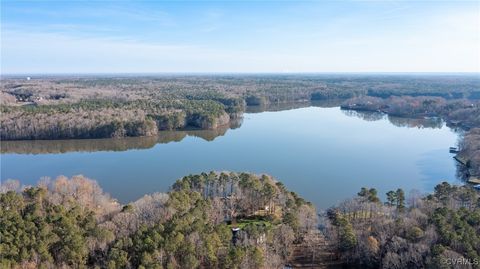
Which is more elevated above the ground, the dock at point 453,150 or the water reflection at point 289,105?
the water reflection at point 289,105

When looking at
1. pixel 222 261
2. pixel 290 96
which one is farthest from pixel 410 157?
pixel 290 96

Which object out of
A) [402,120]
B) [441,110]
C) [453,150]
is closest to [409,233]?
[453,150]

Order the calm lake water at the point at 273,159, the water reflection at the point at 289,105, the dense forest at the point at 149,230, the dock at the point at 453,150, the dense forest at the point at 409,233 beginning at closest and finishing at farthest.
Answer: the dense forest at the point at 149,230
the dense forest at the point at 409,233
the calm lake water at the point at 273,159
the dock at the point at 453,150
the water reflection at the point at 289,105

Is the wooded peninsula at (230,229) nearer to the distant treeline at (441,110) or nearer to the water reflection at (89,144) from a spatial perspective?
the water reflection at (89,144)

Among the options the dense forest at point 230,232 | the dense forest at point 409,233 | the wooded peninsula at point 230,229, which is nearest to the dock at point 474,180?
the wooded peninsula at point 230,229

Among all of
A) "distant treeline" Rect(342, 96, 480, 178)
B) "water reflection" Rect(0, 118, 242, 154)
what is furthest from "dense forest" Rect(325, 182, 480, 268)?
"water reflection" Rect(0, 118, 242, 154)

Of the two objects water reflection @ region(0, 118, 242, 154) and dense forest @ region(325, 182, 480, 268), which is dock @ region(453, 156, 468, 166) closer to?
dense forest @ region(325, 182, 480, 268)

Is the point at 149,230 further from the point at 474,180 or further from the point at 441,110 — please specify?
the point at 441,110
